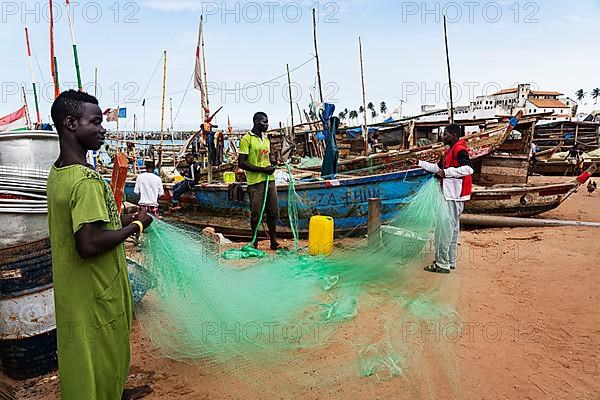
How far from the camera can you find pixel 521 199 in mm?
8422

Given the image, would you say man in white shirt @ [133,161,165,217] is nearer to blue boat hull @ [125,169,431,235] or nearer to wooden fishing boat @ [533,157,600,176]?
blue boat hull @ [125,169,431,235]

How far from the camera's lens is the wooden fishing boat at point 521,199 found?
8.30 meters

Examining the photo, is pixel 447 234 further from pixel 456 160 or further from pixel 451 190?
pixel 456 160

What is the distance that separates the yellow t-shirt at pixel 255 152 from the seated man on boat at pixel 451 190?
7.27 ft

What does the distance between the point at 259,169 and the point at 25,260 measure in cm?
311

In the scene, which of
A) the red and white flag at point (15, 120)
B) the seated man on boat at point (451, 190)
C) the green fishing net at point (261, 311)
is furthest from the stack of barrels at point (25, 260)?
the red and white flag at point (15, 120)

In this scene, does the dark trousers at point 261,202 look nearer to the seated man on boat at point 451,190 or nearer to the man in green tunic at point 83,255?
the seated man on boat at point 451,190

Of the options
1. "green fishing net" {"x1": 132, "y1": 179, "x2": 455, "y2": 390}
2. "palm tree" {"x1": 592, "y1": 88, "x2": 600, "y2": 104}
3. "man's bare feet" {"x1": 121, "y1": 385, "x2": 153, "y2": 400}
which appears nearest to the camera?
"man's bare feet" {"x1": 121, "y1": 385, "x2": 153, "y2": 400}

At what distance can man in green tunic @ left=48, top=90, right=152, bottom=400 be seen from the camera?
1690 mm

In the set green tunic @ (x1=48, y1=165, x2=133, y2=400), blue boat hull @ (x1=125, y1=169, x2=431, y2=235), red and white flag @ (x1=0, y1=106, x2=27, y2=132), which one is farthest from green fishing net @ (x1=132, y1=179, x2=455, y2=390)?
red and white flag @ (x1=0, y1=106, x2=27, y2=132)

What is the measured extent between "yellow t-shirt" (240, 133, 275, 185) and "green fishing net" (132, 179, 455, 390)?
168cm

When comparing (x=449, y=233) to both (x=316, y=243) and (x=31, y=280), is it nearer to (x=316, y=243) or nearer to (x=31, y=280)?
(x=316, y=243)

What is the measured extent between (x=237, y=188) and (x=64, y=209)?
18.9 ft

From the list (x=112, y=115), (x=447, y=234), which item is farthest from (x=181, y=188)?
(x=112, y=115)
